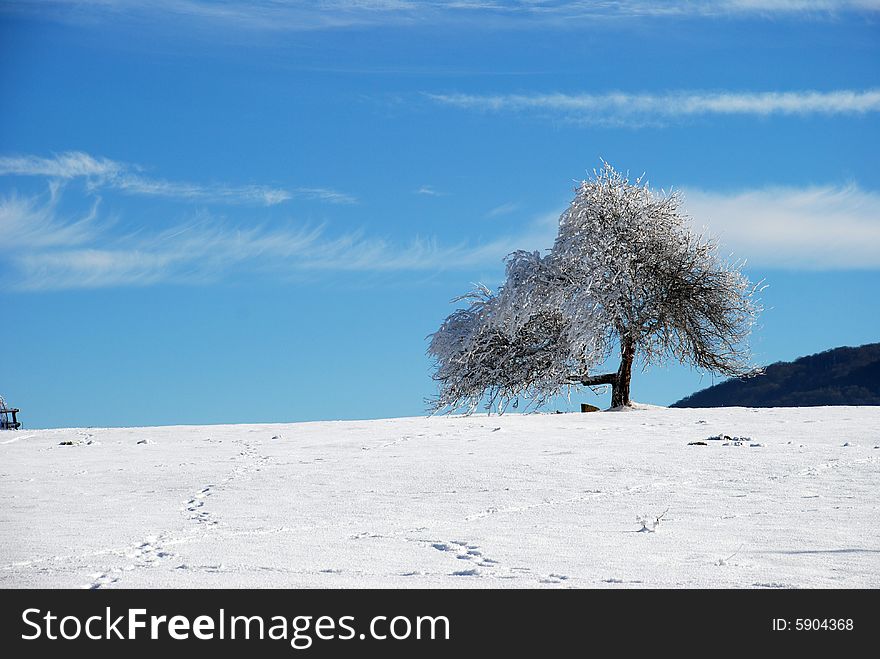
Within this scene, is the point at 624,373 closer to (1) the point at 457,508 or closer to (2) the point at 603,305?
(2) the point at 603,305

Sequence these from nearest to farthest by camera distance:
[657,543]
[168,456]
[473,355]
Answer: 1. [657,543]
2. [168,456]
3. [473,355]

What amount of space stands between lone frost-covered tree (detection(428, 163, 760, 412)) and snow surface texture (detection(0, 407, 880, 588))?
796 centimetres

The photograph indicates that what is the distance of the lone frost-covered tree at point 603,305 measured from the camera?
→ 22.3m

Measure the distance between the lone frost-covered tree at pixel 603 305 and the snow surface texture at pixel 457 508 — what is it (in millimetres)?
7961

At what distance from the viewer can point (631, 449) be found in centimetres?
1167

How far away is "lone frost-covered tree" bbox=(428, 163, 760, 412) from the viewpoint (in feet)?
73.2

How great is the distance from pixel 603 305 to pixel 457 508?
14.3 metres

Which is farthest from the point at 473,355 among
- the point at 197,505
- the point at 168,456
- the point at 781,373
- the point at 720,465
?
the point at 781,373

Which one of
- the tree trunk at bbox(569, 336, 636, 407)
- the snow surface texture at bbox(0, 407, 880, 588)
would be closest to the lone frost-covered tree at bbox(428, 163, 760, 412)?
the tree trunk at bbox(569, 336, 636, 407)

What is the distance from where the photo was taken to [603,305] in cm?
2177

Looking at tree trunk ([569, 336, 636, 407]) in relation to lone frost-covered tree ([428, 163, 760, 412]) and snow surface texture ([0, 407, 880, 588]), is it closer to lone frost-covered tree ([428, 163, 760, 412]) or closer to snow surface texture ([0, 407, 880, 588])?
lone frost-covered tree ([428, 163, 760, 412])

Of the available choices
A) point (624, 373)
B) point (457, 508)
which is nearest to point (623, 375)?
point (624, 373)
